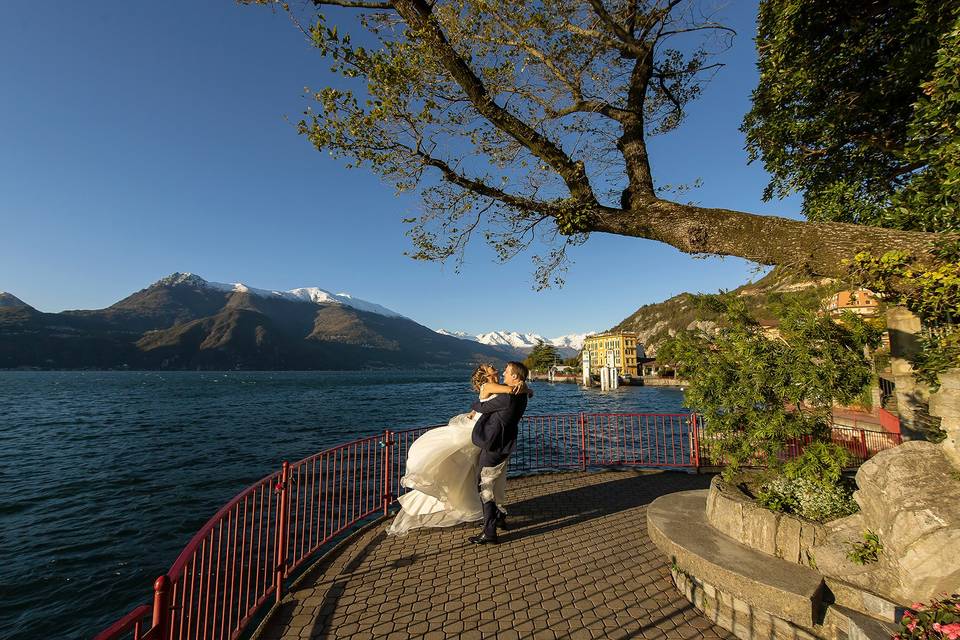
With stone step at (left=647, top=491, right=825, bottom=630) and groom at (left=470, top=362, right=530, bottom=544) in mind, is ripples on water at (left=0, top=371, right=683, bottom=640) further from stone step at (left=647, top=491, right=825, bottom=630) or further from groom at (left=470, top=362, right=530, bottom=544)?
stone step at (left=647, top=491, right=825, bottom=630)

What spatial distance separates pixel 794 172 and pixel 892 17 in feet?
8.83

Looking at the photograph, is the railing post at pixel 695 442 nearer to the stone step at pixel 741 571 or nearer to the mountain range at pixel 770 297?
the mountain range at pixel 770 297

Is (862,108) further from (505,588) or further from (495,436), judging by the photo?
(505,588)

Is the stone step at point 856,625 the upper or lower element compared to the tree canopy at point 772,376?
lower

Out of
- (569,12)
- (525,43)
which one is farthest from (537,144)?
(569,12)

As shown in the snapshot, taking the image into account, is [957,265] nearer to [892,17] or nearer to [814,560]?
[814,560]

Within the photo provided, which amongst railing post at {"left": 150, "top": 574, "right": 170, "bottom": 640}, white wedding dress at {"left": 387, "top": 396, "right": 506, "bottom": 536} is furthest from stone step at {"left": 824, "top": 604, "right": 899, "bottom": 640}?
railing post at {"left": 150, "top": 574, "right": 170, "bottom": 640}

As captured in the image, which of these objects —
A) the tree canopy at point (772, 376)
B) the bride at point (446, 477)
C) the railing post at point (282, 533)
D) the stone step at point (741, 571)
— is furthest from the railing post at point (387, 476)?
the tree canopy at point (772, 376)

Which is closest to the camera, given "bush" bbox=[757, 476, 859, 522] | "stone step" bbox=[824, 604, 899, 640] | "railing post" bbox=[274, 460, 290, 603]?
"stone step" bbox=[824, 604, 899, 640]

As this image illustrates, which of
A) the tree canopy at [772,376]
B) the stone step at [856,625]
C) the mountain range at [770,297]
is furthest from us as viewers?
the tree canopy at [772,376]

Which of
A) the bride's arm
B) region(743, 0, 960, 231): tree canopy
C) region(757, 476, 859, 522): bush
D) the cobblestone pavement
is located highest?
region(743, 0, 960, 231): tree canopy

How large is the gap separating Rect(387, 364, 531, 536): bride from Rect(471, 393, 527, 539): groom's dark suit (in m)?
0.16

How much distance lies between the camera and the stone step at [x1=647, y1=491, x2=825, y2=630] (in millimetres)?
3445

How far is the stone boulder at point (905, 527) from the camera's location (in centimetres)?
304
